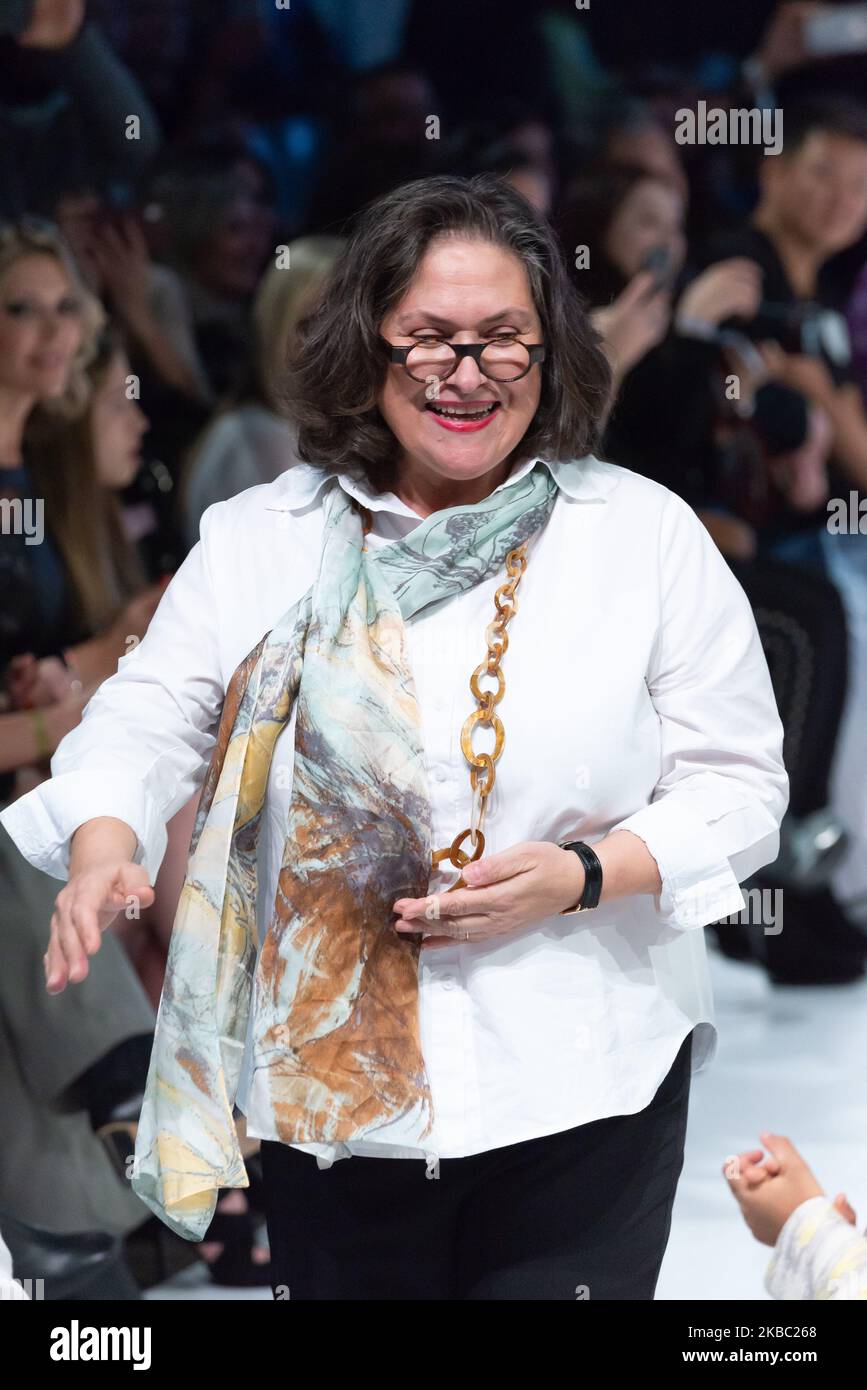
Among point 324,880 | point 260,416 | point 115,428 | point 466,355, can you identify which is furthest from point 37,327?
point 324,880

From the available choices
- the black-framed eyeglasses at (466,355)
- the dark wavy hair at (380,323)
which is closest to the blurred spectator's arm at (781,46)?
the dark wavy hair at (380,323)

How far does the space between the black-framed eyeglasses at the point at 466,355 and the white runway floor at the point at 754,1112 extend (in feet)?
5.56

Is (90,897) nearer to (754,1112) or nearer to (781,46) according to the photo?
(754,1112)

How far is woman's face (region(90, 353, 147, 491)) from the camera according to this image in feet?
10.7

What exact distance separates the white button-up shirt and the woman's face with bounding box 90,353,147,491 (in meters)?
1.70

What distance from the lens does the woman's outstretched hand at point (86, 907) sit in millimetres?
1400

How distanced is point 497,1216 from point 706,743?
462mm

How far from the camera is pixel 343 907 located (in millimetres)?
1543

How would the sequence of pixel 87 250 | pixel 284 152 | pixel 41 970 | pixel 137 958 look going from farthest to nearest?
1. pixel 284 152
2. pixel 87 250
3. pixel 137 958
4. pixel 41 970

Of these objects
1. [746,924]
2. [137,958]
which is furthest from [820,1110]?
[137,958]

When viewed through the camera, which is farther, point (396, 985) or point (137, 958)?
point (137, 958)
